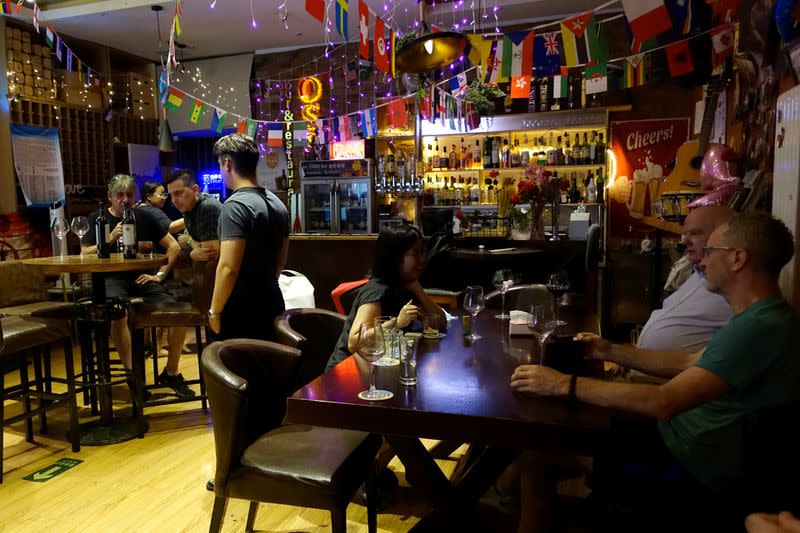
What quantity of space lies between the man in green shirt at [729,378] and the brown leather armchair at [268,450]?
0.69m

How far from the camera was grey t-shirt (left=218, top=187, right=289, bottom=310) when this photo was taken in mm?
2793

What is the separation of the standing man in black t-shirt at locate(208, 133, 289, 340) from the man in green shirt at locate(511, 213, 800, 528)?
5.47 feet

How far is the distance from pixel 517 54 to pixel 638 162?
307 cm

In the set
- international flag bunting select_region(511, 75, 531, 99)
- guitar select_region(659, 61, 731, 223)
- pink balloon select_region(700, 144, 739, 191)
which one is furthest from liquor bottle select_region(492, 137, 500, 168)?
pink balloon select_region(700, 144, 739, 191)

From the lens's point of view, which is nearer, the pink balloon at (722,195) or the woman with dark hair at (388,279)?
Result: the woman with dark hair at (388,279)

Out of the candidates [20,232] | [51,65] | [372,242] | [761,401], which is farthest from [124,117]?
[761,401]

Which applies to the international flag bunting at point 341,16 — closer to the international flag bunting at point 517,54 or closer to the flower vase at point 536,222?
the international flag bunting at point 517,54

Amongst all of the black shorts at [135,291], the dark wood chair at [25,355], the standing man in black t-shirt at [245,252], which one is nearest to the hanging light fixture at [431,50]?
the standing man in black t-shirt at [245,252]

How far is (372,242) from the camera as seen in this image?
17.8 feet

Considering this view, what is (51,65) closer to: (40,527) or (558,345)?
(40,527)

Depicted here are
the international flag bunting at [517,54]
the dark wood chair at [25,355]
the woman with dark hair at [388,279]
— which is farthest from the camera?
the international flag bunting at [517,54]

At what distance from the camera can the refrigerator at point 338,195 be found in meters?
7.88

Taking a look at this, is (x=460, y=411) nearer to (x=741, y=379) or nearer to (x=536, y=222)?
(x=741, y=379)

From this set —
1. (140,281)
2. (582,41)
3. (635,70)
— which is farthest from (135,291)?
(635,70)
